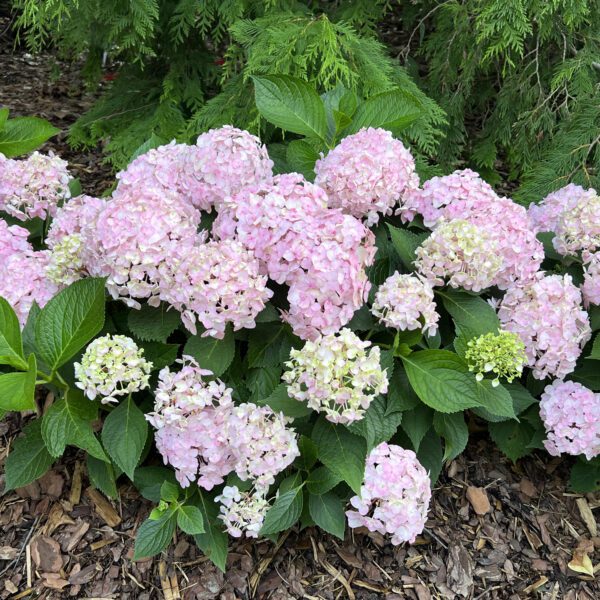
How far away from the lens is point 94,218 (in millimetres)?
1785

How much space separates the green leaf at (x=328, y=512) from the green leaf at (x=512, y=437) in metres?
0.63

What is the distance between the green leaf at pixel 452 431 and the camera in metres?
1.86

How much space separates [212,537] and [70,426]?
494mm

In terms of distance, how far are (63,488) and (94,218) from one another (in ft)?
2.94

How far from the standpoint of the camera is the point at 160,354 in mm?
1844

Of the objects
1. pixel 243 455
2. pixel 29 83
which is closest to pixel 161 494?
pixel 243 455

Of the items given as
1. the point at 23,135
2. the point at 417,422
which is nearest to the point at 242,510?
the point at 417,422

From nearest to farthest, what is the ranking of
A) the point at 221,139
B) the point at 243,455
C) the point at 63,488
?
1. the point at 243,455
2. the point at 221,139
3. the point at 63,488

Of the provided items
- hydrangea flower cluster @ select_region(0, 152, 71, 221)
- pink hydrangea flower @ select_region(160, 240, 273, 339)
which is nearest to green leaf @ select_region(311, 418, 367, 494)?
pink hydrangea flower @ select_region(160, 240, 273, 339)

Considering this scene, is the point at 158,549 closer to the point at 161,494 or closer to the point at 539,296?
the point at 161,494

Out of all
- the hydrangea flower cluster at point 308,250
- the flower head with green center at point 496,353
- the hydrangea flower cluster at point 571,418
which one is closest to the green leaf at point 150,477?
the hydrangea flower cluster at point 308,250

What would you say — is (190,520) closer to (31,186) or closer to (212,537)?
(212,537)

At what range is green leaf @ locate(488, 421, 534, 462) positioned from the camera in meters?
2.15

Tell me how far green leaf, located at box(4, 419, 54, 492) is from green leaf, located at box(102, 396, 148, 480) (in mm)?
268
